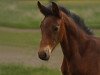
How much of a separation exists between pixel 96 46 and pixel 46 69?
14.6ft

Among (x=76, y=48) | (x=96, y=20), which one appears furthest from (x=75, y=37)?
(x=96, y=20)

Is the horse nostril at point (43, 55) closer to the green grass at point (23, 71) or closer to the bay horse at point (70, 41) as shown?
the bay horse at point (70, 41)

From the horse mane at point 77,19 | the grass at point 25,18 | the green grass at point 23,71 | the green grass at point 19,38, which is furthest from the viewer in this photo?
the grass at point 25,18

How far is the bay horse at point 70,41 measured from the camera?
6945 mm

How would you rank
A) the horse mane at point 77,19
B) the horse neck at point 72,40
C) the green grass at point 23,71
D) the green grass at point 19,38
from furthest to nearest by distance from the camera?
the green grass at point 19,38 → the green grass at point 23,71 → the horse mane at point 77,19 → the horse neck at point 72,40

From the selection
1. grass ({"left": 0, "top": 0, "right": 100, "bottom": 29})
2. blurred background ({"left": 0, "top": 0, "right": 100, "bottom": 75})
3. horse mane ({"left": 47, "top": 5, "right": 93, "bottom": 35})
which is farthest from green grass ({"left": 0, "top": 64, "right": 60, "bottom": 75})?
grass ({"left": 0, "top": 0, "right": 100, "bottom": 29})

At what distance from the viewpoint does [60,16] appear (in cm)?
707

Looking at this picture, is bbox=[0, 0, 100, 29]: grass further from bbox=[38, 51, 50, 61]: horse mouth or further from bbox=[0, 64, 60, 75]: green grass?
bbox=[38, 51, 50, 61]: horse mouth

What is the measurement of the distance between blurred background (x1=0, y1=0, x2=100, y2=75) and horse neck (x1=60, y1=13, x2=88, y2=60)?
3347 millimetres

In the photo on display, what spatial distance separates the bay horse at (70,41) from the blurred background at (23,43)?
337 cm

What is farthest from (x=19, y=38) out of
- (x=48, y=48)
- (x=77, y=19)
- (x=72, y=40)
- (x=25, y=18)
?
(x=48, y=48)

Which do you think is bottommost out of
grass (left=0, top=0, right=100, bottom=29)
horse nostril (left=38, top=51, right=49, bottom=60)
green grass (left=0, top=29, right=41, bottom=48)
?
grass (left=0, top=0, right=100, bottom=29)

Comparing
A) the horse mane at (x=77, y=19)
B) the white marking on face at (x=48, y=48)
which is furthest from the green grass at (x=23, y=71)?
the white marking on face at (x=48, y=48)

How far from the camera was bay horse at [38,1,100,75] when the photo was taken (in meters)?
6.95
